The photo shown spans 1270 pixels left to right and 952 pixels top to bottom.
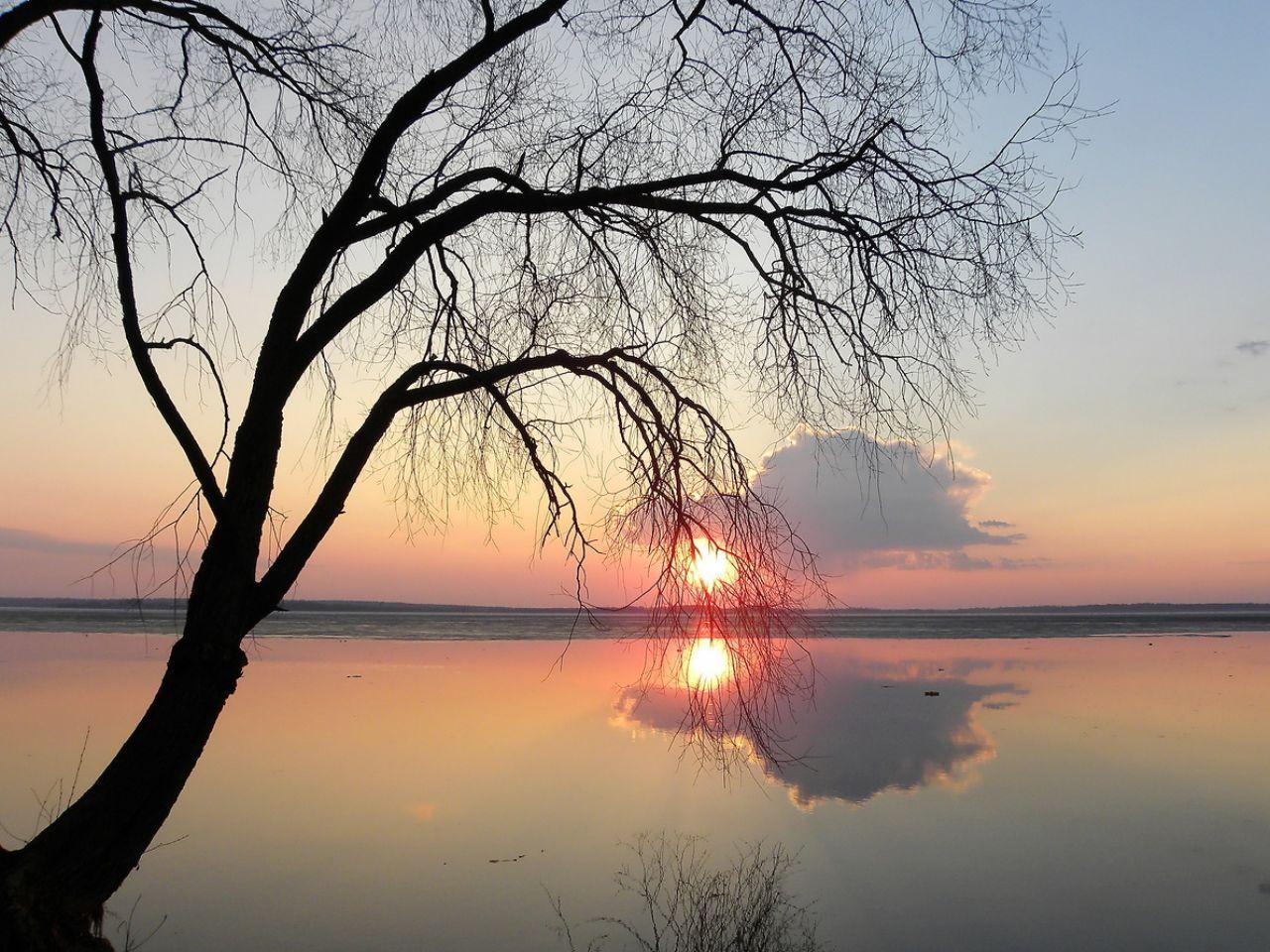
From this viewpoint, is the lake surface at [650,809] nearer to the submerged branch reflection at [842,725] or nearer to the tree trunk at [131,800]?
the submerged branch reflection at [842,725]

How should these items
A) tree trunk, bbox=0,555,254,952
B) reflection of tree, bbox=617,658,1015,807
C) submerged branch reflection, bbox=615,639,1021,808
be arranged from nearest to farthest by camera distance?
1. tree trunk, bbox=0,555,254,952
2. submerged branch reflection, bbox=615,639,1021,808
3. reflection of tree, bbox=617,658,1015,807

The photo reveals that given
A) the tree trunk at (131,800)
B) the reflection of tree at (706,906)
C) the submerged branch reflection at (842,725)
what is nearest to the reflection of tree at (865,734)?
the submerged branch reflection at (842,725)

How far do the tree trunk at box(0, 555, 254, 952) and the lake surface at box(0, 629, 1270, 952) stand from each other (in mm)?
3316

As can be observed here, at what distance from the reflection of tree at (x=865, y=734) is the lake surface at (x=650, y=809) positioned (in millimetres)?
73

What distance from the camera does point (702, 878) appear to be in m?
7.79

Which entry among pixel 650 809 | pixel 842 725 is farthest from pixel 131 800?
pixel 842 725

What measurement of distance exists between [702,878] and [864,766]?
4.84 m

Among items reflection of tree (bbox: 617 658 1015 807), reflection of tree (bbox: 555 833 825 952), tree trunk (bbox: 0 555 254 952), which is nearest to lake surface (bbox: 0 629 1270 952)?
reflection of tree (bbox: 617 658 1015 807)

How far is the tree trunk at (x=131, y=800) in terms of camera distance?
386 cm

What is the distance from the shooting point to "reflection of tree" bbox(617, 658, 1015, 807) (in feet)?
37.0

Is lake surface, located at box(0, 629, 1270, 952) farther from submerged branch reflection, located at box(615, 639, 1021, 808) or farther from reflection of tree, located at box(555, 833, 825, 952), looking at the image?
reflection of tree, located at box(555, 833, 825, 952)

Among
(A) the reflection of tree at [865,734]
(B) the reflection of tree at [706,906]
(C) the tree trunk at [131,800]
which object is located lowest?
(B) the reflection of tree at [706,906]

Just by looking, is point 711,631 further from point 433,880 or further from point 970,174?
point 433,880

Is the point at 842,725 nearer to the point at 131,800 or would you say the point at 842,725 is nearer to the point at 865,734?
the point at 865,734
